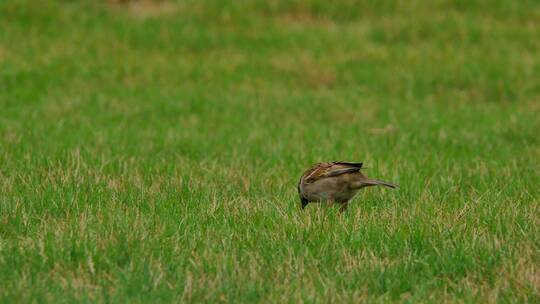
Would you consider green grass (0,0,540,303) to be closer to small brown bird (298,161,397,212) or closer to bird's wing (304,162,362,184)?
small brown bird (298,161,397,212)

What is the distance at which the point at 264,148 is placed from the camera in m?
11.2

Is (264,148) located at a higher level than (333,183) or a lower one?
lower

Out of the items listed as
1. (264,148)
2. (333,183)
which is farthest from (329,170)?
(264,148)

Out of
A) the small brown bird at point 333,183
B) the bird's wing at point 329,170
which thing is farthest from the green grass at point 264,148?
the bird's wing at point 329,170

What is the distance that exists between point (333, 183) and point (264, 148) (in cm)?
406

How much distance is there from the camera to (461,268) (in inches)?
223

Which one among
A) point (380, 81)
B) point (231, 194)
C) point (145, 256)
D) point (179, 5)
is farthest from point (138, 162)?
point (179, 5)

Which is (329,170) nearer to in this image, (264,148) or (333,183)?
(333,183)

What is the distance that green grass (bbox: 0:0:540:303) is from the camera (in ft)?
18.0

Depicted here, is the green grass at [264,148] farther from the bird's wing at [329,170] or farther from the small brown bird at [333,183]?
the bird's wing at [329,170]

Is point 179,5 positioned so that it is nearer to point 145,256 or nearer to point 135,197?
point 135,197

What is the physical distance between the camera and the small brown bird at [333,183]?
23.5 ft

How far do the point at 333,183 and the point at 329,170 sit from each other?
0.41 ft

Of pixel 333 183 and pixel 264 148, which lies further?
pixel 264 148
